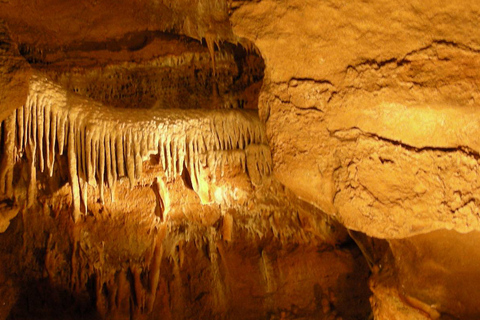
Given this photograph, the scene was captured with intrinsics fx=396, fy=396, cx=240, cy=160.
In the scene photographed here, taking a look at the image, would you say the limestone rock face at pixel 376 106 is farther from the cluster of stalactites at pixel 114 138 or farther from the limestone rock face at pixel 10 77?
the limestone rock face at pixel 10 77

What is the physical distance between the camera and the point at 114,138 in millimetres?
3348

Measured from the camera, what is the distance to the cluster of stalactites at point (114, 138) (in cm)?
Result: 300

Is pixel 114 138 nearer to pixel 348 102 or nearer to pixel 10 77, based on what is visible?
pixel 10 77

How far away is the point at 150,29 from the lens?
430cm

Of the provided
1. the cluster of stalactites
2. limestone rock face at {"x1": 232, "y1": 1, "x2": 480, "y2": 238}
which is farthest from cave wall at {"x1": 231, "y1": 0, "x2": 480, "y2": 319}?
the cluster of stalactites

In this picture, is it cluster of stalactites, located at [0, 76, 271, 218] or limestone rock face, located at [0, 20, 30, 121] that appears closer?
limestone rock face, located at [0, 20, 30, 121]

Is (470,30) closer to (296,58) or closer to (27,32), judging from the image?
(296,58)

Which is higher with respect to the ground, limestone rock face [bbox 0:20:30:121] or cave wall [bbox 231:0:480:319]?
limestone rock face [bbox 0:20:30:121]

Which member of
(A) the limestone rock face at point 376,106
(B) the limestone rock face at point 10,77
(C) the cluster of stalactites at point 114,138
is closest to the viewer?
(A) the limestone rock face at point 376,106

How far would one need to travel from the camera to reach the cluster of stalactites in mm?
3000

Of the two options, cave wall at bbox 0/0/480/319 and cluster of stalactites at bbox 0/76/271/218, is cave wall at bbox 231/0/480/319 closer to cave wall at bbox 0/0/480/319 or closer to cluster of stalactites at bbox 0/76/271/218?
cave wall at bbox 0/0/480/319

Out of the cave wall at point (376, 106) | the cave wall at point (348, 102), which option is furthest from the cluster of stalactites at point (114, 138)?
the cave wall at point (376, 106)

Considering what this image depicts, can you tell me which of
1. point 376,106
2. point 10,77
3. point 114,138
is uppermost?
point 10,77

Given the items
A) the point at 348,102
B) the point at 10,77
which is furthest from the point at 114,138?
the point at 348,102
